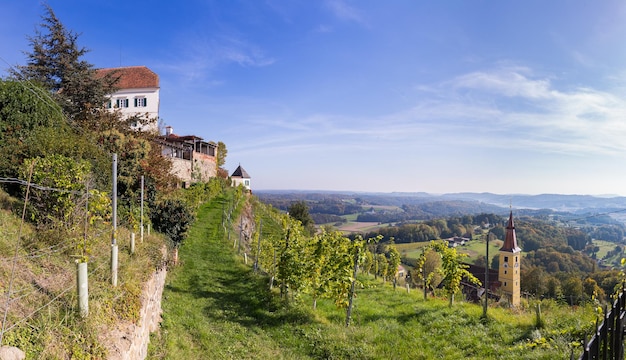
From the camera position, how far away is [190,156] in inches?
1422

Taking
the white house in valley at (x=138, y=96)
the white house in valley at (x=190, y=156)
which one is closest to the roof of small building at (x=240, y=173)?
the white house in valley at (x=190, y=156)

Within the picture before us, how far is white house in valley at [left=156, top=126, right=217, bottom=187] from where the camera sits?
107 feet

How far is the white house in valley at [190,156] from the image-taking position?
32.5 meters

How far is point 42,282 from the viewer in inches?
214

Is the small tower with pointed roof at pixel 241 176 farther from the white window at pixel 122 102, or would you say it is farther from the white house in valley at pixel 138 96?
the white window at pixel 122 102

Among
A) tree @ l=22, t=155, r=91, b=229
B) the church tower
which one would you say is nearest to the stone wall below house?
tree @ l=22, t=155, r=91, b=229

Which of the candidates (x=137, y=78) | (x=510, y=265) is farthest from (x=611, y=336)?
(x=510, y=265)

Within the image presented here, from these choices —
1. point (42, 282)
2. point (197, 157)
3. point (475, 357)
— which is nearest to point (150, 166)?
point (42, 282)

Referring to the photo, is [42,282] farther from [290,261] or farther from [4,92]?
[4,92]

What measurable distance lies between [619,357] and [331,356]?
6.84m

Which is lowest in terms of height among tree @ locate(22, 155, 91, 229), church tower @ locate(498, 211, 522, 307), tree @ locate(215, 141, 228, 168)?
church tower @ locate(498, 211, 522, 307)

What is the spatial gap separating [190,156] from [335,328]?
3051cm

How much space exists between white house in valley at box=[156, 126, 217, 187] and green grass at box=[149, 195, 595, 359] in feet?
68.8

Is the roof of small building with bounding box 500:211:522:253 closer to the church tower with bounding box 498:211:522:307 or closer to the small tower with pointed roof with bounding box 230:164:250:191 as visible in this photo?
the church tower with bounding box 498:211:522:307
